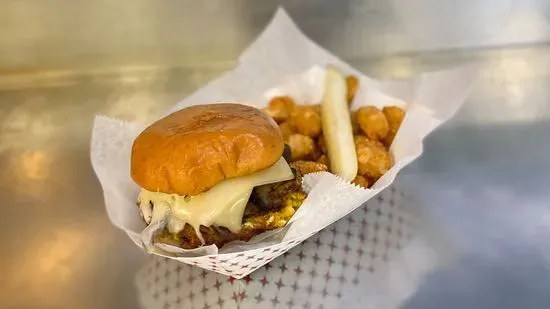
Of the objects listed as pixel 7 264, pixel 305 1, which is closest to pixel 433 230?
pixel 305 1

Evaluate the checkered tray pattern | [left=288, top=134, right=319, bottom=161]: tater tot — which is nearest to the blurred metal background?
the checkered tray pattern

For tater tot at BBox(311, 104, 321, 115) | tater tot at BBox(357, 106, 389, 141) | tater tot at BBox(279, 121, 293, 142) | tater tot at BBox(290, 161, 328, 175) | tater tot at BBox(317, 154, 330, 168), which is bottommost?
tater tot at BBox(317, 154, 330, 168)

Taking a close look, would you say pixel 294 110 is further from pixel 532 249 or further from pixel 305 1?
pixel 532 249

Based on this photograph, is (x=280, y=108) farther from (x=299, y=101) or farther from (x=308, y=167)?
(x=308, y=167)

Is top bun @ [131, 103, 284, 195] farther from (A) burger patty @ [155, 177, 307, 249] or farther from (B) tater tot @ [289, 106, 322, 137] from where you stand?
(B) tater tot @ [289, 106, 322, 137]

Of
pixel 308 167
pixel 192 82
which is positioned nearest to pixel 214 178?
pixel 308 167

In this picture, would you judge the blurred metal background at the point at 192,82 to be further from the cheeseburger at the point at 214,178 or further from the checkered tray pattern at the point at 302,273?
the cheeseburger at the point at 214,178

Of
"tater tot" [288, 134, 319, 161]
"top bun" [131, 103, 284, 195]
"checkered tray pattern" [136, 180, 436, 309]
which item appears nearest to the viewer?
"top bun" [131, 103, 284, 195]
